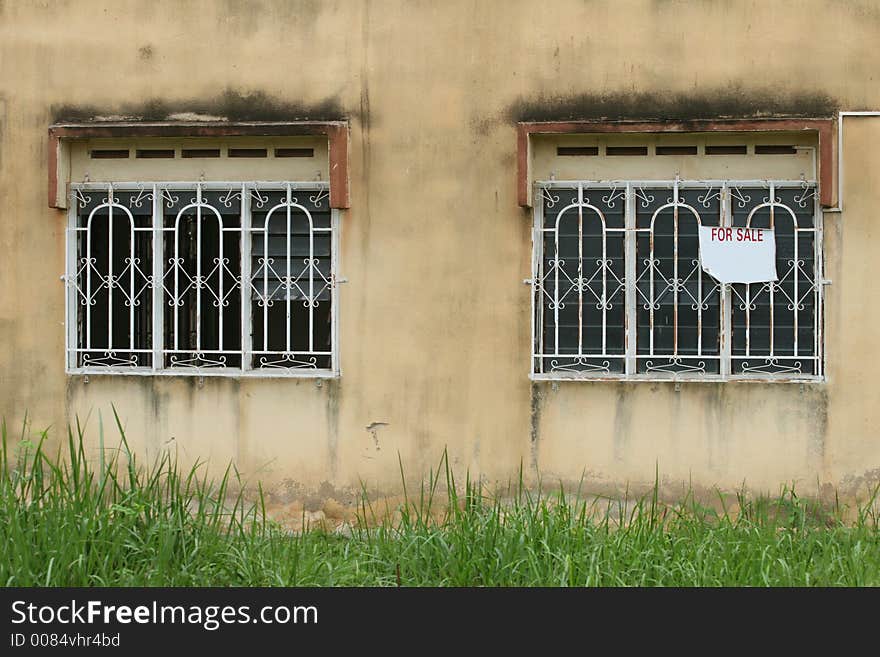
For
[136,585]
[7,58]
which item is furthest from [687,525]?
[7,58]

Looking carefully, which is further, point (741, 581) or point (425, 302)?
point (425, 302)

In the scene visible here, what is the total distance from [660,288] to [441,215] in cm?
135

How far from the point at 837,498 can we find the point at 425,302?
2.61 meters

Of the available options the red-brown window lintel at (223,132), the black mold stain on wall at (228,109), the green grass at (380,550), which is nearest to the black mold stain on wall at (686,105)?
the red-brown window lintel at (223,132)

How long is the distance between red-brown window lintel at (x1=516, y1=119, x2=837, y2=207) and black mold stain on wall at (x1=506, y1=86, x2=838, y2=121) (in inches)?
2.1

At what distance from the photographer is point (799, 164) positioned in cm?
714

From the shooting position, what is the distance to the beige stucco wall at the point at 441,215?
7027mm

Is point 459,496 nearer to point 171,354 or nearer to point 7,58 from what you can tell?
point 171,354

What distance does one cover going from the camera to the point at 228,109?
24.1 ft

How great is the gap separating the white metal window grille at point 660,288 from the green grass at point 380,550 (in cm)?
117

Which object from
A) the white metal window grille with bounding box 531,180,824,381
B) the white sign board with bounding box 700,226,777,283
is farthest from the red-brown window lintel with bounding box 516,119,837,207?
the white sign board with bounding box 700,226,777,283

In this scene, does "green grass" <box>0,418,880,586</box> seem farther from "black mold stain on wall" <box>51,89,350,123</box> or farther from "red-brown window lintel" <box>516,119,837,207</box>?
"black mold stain on wall" <box>51,89,350,123</box>

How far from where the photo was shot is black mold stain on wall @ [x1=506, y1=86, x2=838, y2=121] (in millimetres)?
7008

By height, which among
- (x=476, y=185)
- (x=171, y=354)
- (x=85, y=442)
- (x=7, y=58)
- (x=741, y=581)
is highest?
(x=7, y=58)
